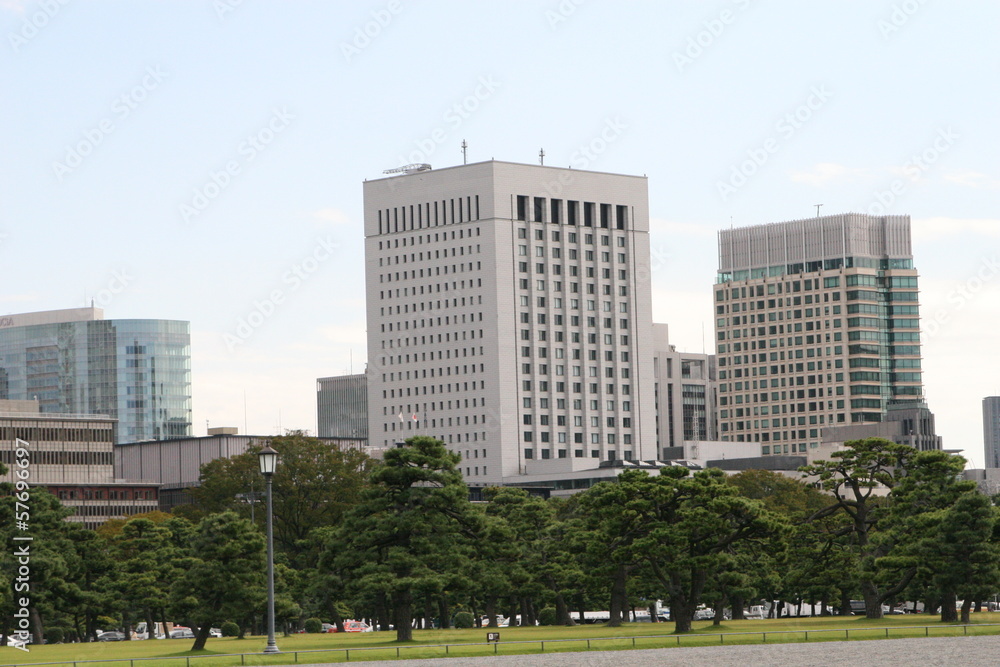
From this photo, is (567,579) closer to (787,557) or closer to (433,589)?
(787,557)

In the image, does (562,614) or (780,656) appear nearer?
(780,656)

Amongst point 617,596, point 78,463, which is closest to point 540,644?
point 617,596

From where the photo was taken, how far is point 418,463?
85250 mm

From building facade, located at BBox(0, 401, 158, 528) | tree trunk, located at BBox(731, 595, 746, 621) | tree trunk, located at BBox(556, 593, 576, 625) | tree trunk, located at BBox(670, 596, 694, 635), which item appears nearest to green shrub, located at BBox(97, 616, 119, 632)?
tree trunk, located at BBox(556, 593, 576, 625)

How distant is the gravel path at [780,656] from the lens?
6175cm

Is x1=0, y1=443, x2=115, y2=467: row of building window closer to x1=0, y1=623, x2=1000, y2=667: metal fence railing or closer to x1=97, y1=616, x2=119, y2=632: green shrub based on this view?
x1=97, y1=616, x2=119, y2=632: green shrub

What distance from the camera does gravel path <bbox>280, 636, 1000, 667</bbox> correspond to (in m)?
61.8

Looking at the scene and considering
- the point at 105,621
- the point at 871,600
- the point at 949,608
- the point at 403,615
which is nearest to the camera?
the point at 403,615

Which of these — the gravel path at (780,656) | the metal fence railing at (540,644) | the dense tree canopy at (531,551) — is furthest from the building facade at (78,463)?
the gravel path at (780,656)

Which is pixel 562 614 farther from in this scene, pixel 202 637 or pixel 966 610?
pixel 202 637

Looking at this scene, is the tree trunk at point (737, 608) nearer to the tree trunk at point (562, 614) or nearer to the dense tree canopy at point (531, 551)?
the dense tree canopy at point (531, 551)

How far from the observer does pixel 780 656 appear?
214ft

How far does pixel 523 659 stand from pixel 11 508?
3524cm

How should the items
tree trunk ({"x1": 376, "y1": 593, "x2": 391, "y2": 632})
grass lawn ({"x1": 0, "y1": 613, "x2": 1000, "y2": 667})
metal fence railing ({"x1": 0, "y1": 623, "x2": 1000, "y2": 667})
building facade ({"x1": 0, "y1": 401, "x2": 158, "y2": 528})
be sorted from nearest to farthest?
metal fence railing ({"x1": 0, "y1": 623, "x2": 1000, "y2": 667}) < grass lawn ({"x1": 0, "y1": 613, "x2": 1000, "y2": 667}) < tree trunk ({"x1": 376, "y1": 593, "x2": 391, "y2": 632}) < building facade ({"x1": 0, "y1": 401, "x2": 158, "y2": 528})
